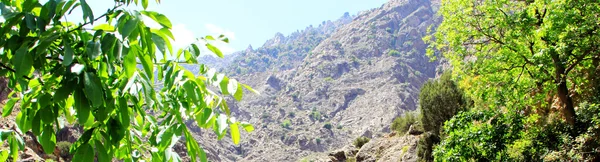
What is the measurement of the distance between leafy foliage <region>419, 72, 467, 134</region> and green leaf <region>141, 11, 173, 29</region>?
19.1m

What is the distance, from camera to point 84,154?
1.16 m

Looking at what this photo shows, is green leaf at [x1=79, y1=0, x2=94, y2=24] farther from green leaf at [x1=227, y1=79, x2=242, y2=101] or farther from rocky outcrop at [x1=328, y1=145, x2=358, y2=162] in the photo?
rocky outcrop at [x1=328, y1=145, x2=358, y2=162]

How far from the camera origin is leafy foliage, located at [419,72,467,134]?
1964 centimetres

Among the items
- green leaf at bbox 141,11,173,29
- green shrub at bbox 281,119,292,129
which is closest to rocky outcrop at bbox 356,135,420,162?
green leaf at bbox 141,11,173,29

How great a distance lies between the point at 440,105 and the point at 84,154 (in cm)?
2046

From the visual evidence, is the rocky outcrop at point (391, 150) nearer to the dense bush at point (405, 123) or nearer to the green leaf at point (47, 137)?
the dense bush at point (405, 123)

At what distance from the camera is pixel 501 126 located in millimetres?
8828

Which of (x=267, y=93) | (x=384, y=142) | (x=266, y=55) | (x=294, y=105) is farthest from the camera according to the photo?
(x=266, y=55)

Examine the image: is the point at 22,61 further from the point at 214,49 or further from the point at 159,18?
the point at 214,49

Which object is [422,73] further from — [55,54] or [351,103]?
[55,54]

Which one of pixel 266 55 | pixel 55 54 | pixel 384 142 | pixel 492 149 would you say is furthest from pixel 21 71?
pixel 266 55

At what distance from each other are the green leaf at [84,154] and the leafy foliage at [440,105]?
62.7 feet

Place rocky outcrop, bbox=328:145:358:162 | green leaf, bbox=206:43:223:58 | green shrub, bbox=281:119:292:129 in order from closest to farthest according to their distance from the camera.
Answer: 1. green leaf, bbox=206:43:223:58
2. rocky outcrop, bbox=328:145:358:162
3. green shrub, bbox=281:119:292:129

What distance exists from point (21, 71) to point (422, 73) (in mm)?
129951
